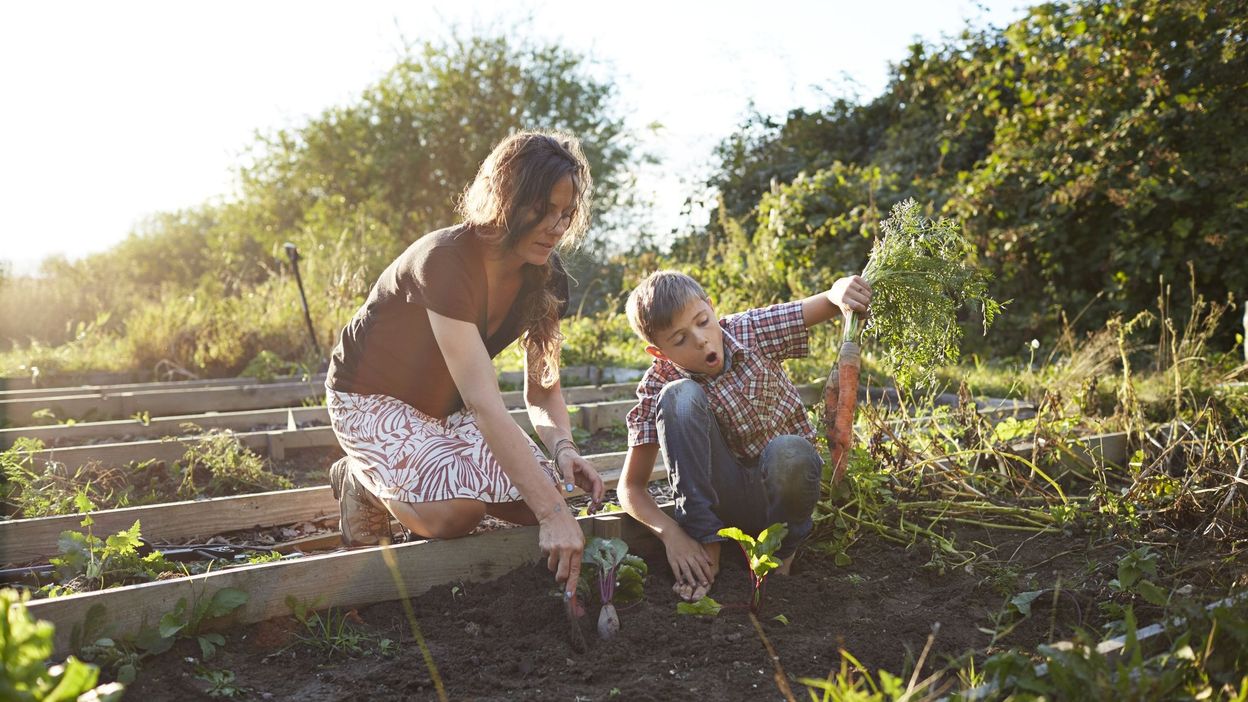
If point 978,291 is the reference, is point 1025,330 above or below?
below

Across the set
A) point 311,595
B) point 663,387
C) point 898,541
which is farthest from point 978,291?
point 311,595

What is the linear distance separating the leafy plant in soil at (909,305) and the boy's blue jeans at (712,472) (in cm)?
24

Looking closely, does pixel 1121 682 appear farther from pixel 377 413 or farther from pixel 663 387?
pixel 377 413

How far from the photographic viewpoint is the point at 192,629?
1974 millimetres

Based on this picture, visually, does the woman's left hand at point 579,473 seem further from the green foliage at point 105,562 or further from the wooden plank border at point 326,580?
the green foliage at point 105,562

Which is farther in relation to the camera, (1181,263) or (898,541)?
(1181,263)

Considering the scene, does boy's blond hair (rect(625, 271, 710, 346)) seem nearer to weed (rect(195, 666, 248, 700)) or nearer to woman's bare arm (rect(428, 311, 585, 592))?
woman's bare arm (rect(428, 311, 585, 592))

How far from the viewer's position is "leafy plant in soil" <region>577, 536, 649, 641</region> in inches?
82.7

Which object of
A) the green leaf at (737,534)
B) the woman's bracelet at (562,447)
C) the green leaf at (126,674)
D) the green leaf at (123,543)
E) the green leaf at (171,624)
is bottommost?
the green leaf at (126,674)

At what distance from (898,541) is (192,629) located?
1.94 meters

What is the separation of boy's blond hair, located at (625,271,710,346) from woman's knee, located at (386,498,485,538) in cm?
68

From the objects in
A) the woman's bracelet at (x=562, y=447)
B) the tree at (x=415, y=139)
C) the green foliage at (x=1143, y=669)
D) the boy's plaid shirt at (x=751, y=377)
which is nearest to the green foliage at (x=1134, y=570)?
the green foliage at (x=1143, y=669)

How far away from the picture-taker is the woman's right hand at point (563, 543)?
6.64 feet

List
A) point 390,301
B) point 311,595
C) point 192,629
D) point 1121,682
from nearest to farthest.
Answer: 1. point 1121,682
2. point 192,629
3. point 311,595
4. point 390,301
